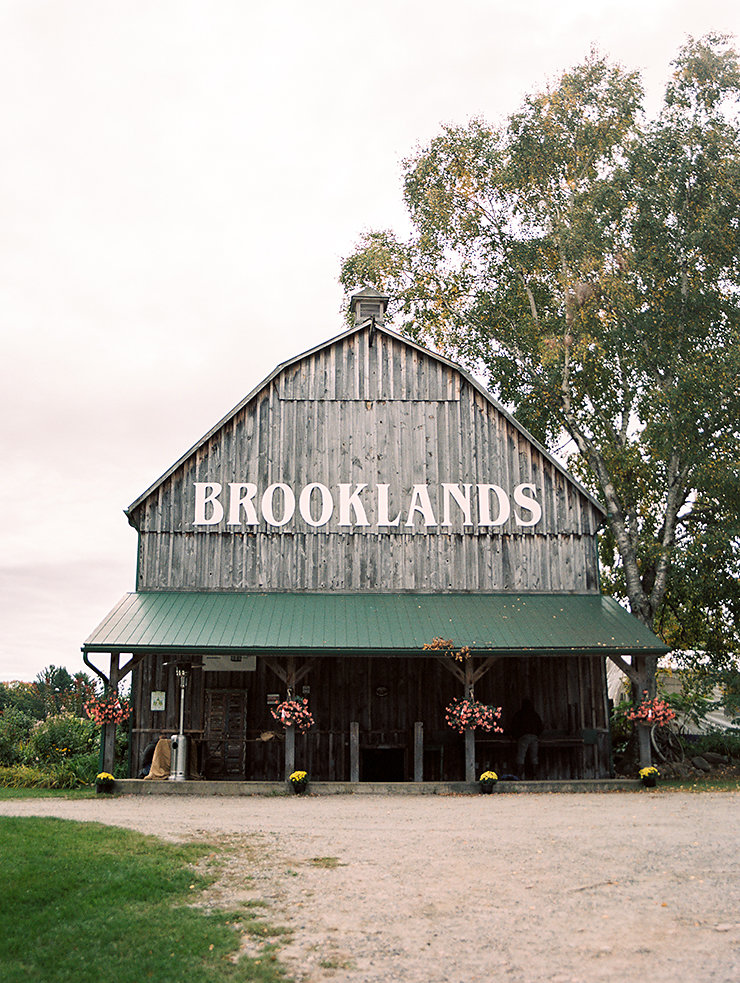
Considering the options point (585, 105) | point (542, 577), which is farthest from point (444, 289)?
point (542, 577)

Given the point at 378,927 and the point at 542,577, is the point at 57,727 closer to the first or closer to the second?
the point at 542,577

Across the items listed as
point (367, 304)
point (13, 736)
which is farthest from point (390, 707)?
point (367, 304)

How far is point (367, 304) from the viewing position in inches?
917

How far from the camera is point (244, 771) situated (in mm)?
19438

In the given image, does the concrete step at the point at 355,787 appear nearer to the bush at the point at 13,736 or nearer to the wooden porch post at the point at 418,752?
the wooden porch post at the point at 418,752

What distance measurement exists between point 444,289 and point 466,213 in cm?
235

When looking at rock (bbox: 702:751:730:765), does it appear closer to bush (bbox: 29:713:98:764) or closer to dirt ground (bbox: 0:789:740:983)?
dirt ground (bbox: 0:789:740:983)

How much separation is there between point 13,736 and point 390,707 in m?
8.62

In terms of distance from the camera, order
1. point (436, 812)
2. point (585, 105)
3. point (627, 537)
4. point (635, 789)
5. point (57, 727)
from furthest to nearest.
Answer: point (585, 105) → point (627, 537) → point (57, 727) → point (635, 789) → point (436, 812)

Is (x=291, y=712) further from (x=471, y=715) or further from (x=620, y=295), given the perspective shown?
(x=620, y=295)

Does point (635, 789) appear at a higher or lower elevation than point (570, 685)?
lower

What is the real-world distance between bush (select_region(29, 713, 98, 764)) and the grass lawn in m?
10.8

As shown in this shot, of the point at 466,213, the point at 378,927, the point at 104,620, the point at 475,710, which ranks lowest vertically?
the point at 378,927

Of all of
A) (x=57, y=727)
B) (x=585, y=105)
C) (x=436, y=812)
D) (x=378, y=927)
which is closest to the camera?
(x=378, y=927)
